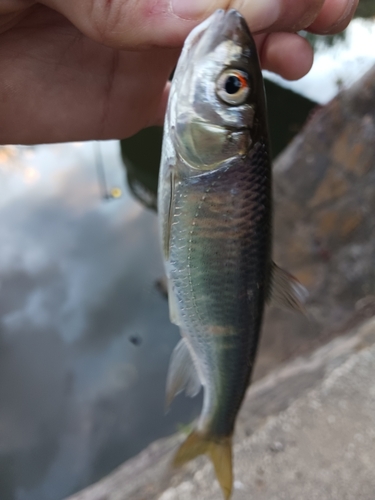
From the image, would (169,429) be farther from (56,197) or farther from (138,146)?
(138,146)

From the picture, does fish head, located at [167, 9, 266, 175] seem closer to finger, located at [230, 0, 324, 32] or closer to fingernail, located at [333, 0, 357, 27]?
finger, located at [230, 0, 324, 32]

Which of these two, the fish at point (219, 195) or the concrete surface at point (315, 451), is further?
the concrete surface at point (315, 451)

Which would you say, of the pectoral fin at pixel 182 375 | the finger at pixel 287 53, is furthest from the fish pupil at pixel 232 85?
the pectoral fin at pixel 182 375

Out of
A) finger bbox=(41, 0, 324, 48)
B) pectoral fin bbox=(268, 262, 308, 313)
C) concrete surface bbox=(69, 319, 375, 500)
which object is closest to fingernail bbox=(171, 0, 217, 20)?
finger bbox=(41, 0, 324, 48)

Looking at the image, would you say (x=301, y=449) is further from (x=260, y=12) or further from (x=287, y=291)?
(x=260, y=12)

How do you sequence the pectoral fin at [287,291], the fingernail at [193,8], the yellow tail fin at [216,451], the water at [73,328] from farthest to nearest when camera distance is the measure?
the water at [73,328], the yellow tail fin at [216,451], the pectoral fin at [287,291], the fingernail at [193,8]

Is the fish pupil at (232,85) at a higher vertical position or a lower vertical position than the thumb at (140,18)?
lower

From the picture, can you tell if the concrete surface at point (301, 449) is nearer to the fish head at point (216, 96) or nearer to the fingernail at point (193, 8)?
the fish head at point (216, 96)

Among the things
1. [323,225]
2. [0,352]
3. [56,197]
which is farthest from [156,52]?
[56,197]
